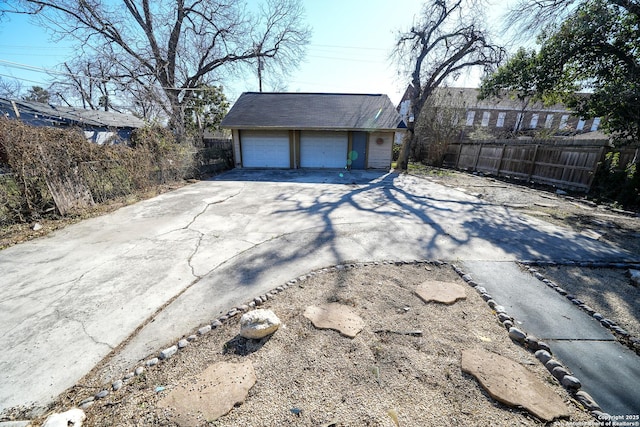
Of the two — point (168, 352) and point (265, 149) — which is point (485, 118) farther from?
point (168, 352)

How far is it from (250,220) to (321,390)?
3.85 m

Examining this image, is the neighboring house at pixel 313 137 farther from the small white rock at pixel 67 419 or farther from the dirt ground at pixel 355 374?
the small white rock at pixel 67 419

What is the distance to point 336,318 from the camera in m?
2.16

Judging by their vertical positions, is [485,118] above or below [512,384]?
above

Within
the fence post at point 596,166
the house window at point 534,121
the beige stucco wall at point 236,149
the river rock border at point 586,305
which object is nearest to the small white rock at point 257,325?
the river rock border at point 586,305

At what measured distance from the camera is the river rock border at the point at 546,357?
145cm

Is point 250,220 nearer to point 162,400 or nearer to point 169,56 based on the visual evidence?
point 162,400

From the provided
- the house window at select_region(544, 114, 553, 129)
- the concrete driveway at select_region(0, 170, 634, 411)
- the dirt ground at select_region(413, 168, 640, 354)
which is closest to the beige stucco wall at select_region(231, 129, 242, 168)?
the concrete driveway at select_region(0, 170, 634, 411)

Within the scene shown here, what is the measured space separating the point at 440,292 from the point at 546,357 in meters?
0.90

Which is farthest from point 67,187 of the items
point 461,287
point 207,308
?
point 461,287

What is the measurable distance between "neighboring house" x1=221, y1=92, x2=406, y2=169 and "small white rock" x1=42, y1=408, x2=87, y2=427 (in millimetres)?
11798

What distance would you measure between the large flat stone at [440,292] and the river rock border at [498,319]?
0.22 m

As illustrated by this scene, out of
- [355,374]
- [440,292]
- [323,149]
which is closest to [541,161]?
[323,149]

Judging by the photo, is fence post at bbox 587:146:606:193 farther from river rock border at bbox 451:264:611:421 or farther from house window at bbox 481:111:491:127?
house window at bbox 481:111:491:127
